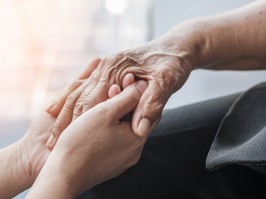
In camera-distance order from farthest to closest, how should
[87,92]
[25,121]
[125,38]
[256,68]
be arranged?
[125,38] < [25,121] < [256,68] < [87,92]

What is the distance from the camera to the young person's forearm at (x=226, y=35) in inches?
36.2

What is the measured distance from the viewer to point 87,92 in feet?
2.76

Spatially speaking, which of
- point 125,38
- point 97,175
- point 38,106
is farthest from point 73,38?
point 97,175

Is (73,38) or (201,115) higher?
(201,115)

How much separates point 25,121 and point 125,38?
0.70 meters

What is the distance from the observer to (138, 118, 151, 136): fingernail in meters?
0.73

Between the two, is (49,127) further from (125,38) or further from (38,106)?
(125,38)

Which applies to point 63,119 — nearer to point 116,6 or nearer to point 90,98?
point 90,98

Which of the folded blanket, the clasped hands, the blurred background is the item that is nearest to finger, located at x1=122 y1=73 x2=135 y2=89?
the clasped hands

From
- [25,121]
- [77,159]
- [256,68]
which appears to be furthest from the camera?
[25,121]

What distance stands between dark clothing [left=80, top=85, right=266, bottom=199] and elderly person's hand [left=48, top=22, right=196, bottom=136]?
0.45 feet

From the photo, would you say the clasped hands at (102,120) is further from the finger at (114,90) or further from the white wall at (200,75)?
the white wall at (200,75)

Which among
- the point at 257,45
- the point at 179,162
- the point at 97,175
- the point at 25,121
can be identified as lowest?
the point at 25,121

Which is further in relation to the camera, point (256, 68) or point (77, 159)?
point (256, 68)
